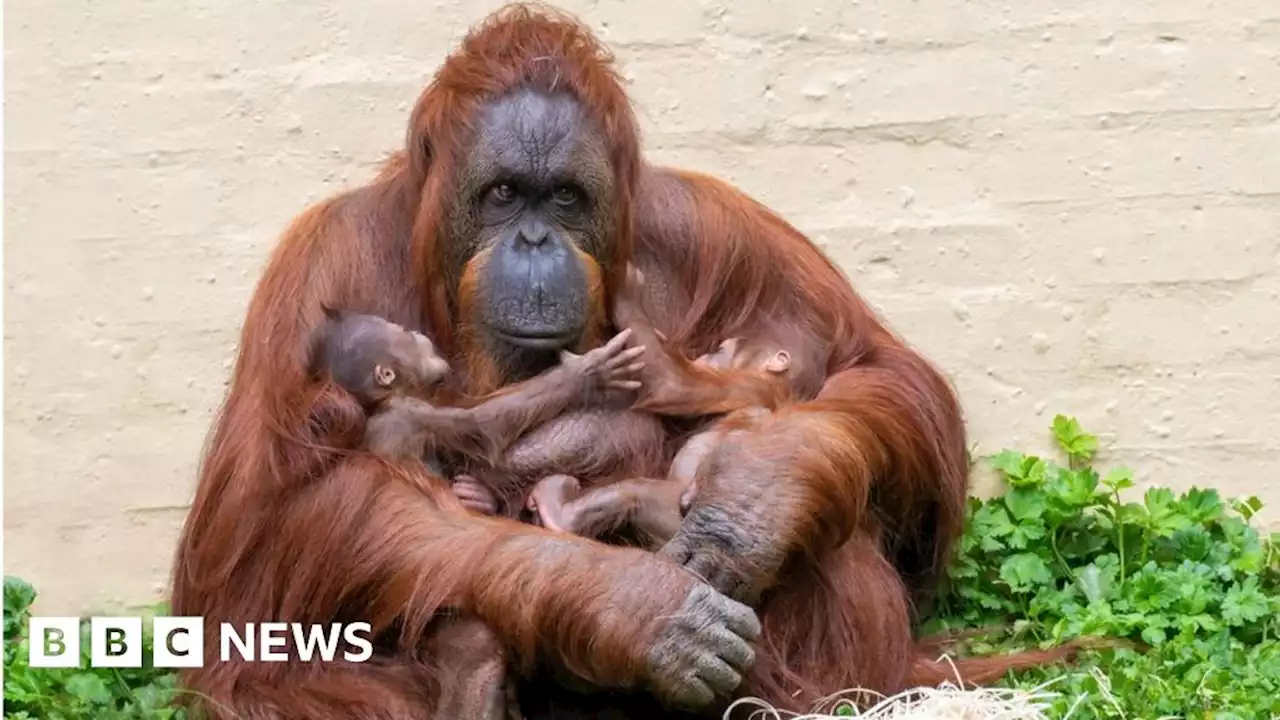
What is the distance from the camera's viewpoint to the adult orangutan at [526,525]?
3094 mm

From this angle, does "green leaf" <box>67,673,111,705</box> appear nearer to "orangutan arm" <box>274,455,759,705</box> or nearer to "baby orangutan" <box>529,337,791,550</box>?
"orangutan arm" <box>274,455,759,705</box>

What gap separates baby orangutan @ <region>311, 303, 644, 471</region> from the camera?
3344mm

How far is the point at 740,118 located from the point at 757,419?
1101 mm

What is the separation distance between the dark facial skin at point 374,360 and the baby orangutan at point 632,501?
0.27m

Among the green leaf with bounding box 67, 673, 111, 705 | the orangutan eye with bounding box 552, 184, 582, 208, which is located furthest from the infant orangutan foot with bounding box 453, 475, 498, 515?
the green leaf with bounding box 67, 673, 111, 705

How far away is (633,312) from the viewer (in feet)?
11.6

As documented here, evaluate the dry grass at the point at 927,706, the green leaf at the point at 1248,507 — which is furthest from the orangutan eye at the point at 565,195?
the green leaf at the point at 1248,507

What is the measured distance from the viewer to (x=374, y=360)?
11.0 feet

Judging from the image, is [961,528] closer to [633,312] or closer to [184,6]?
[633,312]

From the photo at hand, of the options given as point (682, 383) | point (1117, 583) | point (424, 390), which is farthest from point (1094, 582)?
point (424, 390)

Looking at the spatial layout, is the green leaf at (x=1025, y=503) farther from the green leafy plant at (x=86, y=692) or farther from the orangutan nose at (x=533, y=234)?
the green leafy plant at (x=86, y=692)

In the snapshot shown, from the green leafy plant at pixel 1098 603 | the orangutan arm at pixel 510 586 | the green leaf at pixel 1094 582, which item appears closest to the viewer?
the orangutan arm at pixel 510 586

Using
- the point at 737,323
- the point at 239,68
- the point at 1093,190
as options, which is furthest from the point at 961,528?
the point at 239,68

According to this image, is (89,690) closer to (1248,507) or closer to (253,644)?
(253,644)
